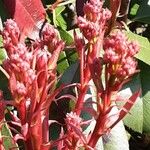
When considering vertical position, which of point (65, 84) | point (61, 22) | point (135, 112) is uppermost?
point (65, 84)

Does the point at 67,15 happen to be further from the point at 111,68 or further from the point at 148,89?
the point at 111,68

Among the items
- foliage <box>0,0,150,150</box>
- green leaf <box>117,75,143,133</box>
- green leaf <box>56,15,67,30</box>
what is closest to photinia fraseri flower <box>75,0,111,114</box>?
foliage <box>0,0,150,150</box>

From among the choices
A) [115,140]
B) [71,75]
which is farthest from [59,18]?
[115,140]

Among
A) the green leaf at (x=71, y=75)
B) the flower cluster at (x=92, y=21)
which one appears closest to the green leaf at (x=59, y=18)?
the green leaf at (x=71, y=75)

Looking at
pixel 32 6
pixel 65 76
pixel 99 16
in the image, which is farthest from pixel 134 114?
pixel 99 16

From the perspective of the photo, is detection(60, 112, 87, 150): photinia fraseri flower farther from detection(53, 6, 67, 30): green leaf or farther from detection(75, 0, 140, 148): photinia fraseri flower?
detection(53, 6, 67, 30): green leaf

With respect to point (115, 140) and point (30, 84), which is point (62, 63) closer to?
point (115, 140)
